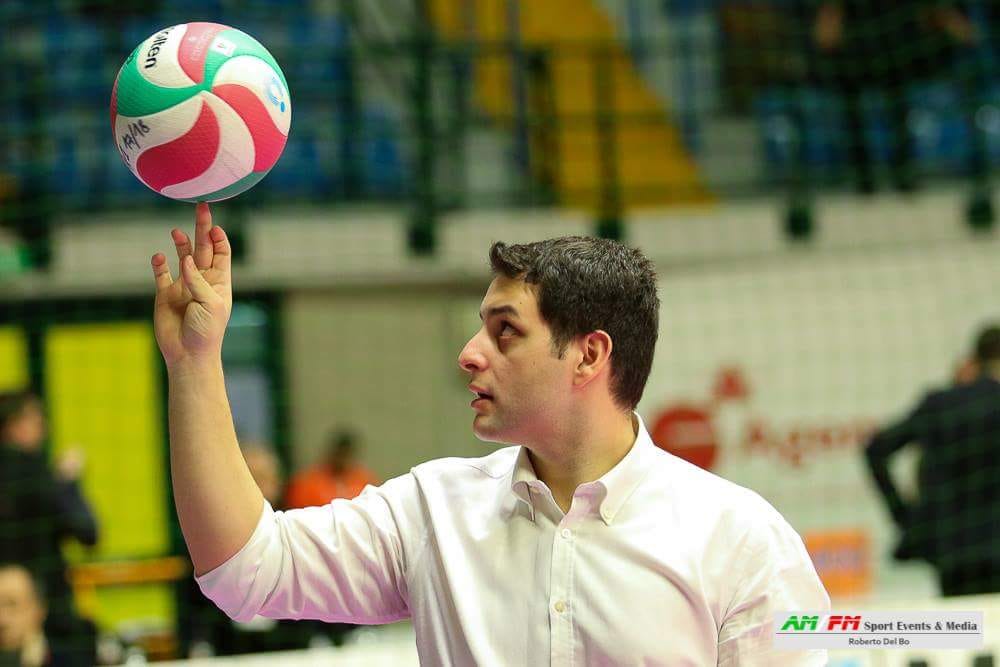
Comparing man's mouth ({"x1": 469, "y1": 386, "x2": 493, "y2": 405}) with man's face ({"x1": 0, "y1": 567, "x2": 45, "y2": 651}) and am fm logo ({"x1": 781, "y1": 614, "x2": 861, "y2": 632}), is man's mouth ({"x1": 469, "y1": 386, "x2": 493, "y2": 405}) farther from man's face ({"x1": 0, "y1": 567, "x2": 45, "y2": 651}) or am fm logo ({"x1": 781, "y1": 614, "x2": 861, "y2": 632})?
man's face ({"x1": 0, "y1": 567, "x2": 45, "y2": 651})

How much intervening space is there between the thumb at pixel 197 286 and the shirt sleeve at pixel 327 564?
0.31 meters

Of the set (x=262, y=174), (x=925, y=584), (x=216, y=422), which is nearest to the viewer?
(x=216, y=422)

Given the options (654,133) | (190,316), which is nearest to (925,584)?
(654,133)

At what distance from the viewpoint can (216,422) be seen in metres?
1.90

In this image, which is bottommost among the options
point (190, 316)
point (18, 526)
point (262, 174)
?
point (18, 526)

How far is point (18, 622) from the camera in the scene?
4.40 meters

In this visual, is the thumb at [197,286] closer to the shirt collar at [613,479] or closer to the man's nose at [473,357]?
the man's nose at [473,357]

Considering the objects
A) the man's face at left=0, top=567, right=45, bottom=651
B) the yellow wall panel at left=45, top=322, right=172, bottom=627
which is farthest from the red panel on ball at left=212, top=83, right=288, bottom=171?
the yellow wall panel at left=45, top=322, right=172, bottom=627

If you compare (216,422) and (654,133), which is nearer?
(216,422)

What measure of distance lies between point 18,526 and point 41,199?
9.92 feet

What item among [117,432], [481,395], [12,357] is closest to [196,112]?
[481,395]

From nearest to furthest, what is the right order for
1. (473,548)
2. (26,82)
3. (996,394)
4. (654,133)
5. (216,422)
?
(216,422) < (473,548) < (996,394) < (26,82) < (654,133)

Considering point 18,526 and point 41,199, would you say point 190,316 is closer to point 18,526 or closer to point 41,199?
point 18,526

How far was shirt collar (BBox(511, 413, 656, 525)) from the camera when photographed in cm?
200
